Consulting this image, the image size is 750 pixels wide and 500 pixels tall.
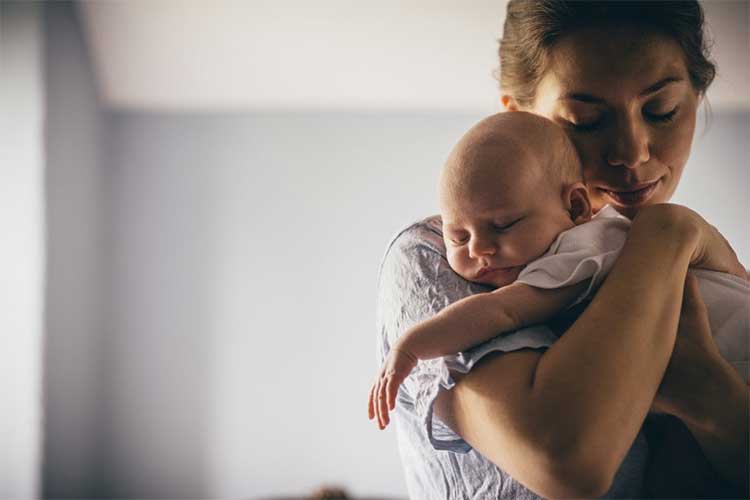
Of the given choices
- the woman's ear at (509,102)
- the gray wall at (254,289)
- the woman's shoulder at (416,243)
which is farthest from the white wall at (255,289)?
the woman's shoulder at (416,243)

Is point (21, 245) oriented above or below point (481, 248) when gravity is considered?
above

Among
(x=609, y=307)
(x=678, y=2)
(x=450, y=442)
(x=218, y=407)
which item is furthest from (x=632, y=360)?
(x=218, y=407)

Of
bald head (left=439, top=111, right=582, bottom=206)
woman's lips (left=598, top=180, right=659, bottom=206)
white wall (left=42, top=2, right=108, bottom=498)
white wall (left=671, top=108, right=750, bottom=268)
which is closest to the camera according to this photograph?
bald head (left=439, top=111, right=582, bottom=206)

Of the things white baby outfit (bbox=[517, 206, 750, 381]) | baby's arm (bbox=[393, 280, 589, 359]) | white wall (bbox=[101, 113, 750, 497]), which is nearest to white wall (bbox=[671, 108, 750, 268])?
white wall (bbox=[101, 113, 750, 497])

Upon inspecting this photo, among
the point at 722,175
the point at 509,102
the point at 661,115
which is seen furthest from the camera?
the point at 722,175

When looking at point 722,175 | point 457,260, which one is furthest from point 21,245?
point 722,175

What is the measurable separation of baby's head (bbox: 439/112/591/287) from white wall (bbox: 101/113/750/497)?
2.02 metres

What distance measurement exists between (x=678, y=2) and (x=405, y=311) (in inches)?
19.1

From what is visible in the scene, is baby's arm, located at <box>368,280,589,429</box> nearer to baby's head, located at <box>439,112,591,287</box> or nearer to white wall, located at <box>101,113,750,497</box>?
baby's head, located at <box>439,112,591,287</box>

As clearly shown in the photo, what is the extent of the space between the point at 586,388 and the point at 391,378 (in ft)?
0.52

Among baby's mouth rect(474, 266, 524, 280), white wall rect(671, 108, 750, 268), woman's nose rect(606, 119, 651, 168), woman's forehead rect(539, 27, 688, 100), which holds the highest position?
white wall rect(671, 108, 750, 268)

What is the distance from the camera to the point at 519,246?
742 mm

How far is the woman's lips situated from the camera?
873 millimetres

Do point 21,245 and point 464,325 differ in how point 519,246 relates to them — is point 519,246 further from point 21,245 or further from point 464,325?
point 21,245
